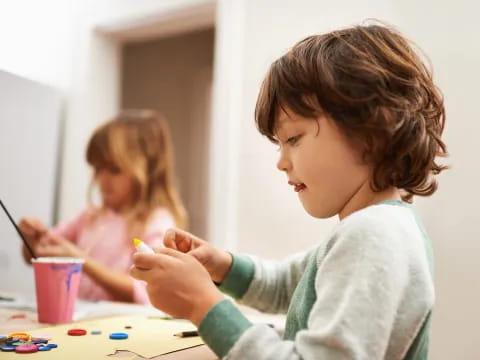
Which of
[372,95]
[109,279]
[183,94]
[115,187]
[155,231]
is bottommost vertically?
[109,279]

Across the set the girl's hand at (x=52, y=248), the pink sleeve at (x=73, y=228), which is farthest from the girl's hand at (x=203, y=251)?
the pink sleeve at (x=73, y=228)

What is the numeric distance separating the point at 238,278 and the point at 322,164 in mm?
275

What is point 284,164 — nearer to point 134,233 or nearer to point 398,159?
point 398,159

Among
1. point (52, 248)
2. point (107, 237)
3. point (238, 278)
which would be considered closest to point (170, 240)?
point (238, 278)

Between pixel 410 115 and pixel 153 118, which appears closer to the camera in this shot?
pixel 410 115

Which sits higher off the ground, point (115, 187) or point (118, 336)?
point (115, 187)

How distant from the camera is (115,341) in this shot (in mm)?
666

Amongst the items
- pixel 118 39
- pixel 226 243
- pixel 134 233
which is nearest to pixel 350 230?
pixel 226 243

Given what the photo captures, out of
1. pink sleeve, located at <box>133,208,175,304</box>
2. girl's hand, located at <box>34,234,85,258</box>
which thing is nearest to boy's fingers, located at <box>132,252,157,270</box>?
girl's hand, located at <box>34,234,85,258</box>

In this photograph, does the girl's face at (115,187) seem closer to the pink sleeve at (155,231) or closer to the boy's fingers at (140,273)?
the pink sleeve at (155,231)

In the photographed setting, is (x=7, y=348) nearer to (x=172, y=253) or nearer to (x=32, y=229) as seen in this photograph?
(x=172, y=253)

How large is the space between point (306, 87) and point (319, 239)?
573 mm

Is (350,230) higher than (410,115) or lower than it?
lower

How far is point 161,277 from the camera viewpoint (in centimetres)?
54
